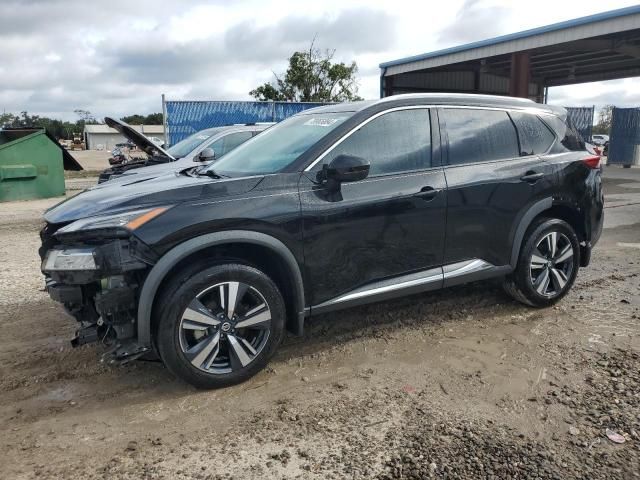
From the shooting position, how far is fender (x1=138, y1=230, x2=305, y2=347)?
312cm

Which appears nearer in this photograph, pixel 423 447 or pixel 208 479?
pixel 208 479

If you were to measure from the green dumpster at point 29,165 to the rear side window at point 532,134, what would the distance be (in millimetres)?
11868

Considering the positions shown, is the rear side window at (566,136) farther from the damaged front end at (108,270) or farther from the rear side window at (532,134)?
the damaged front end at (108,270)

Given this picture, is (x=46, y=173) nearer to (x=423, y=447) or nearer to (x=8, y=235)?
(x=8, y=235)

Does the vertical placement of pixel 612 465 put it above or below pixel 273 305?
below

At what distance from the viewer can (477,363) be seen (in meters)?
3.79

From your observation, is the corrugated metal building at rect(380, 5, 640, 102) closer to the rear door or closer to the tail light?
the tail light

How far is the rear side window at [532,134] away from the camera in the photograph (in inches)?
184

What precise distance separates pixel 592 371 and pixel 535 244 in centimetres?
132

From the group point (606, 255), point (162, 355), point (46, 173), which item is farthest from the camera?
point (46, 173)

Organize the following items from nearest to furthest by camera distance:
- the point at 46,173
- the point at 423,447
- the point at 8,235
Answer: the point at 423,447, the point at 8,235, the point at 46,173

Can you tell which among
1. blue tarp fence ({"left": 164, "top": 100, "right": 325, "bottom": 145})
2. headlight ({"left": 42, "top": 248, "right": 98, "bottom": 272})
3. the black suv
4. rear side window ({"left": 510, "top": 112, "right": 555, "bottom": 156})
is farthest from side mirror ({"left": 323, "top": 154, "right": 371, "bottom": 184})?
blue tarp fence ({"left": 164, "top": 100, "right": 325, "bottom": 145})

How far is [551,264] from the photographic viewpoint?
4.77 m

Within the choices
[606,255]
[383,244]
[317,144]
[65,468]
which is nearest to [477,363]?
[383,244]
